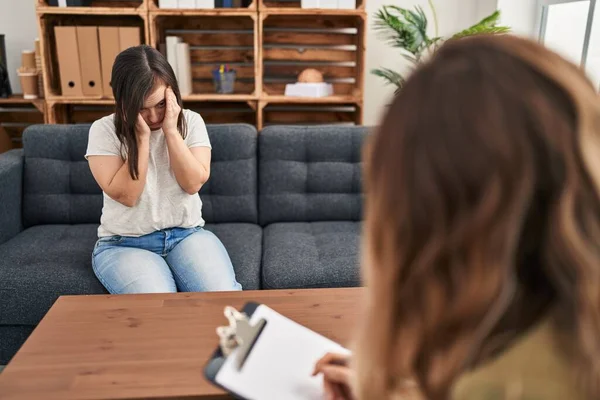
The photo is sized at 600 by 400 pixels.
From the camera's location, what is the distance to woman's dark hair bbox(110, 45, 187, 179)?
1.55m

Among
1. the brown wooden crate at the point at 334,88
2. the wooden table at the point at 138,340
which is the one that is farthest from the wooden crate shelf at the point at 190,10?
the wooden table at the point at 138,340

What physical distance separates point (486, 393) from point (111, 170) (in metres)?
1.38

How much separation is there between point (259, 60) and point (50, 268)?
1.55 metres

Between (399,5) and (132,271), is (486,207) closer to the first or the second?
(132,271)

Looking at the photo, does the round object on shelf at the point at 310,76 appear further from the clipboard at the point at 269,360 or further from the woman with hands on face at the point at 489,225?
the woman with hands on face at the point at 489,225

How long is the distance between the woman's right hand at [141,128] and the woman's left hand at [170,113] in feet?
0.18

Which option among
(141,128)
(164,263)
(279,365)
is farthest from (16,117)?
(279,365)

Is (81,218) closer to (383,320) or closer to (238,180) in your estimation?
(238,180)

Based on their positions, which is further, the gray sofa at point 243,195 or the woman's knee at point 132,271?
the gray sofa at point 243,195

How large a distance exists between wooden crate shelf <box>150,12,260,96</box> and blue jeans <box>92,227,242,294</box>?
1.52 meters

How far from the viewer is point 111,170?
163 cm

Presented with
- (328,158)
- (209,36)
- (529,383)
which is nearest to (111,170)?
(328,158)

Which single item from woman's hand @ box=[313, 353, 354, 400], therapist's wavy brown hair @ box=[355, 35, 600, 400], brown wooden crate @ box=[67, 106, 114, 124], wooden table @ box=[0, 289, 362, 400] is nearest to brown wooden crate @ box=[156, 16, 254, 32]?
brown wooden crate @ box=[67, 106, 114, 124]

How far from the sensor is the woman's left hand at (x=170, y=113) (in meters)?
1.62
